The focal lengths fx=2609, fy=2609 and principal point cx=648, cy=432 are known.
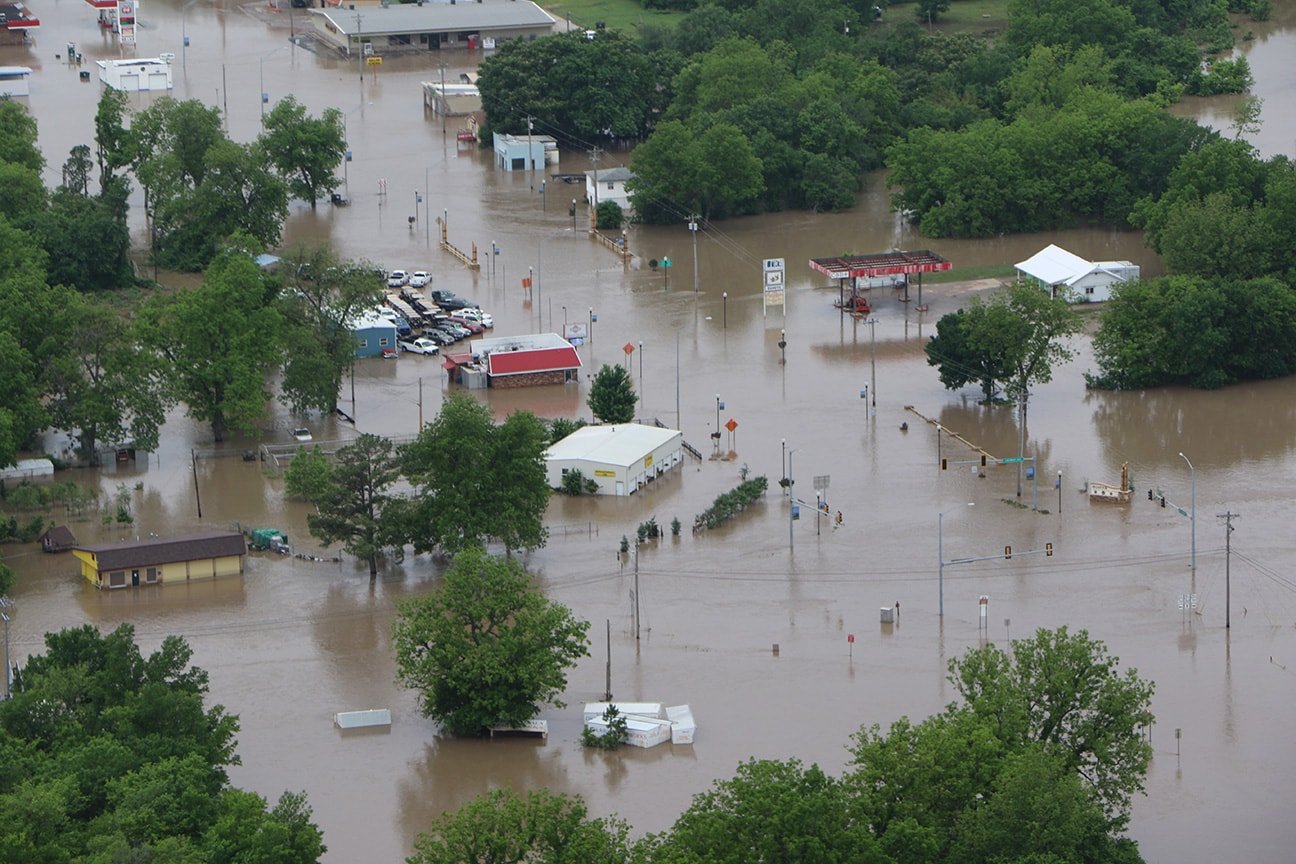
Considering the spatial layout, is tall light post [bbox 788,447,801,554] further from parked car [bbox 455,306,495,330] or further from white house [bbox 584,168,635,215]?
white house [bbox 584,168,635,215]

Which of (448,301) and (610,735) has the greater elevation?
(448,301)

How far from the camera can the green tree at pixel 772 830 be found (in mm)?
31656

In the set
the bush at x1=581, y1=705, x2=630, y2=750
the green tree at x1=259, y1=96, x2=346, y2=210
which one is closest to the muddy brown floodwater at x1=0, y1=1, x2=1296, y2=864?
the bush at x1=581, y1=705, x2=630, y2=750

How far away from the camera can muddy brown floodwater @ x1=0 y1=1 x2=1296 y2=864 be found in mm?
38938

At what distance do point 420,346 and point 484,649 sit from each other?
21.5 m

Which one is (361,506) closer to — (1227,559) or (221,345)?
(221,345)

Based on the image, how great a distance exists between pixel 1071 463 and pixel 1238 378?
7049 millimetres

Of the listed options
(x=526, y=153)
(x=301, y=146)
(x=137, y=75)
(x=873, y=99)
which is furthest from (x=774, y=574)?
(x=137, y=75)

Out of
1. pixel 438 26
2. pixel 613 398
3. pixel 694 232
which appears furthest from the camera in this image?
Result: pixel 438 26

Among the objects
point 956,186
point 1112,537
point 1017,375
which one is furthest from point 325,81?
point 1112,537

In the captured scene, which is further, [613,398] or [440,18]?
[440,18]

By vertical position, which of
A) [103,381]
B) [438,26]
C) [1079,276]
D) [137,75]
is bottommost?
[103,381]

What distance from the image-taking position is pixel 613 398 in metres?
53.8

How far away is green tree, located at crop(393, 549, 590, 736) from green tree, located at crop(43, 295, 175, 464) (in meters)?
13.0
